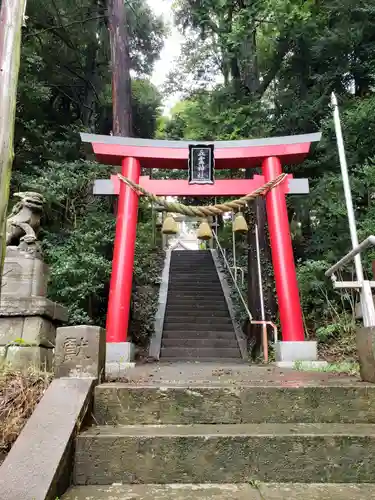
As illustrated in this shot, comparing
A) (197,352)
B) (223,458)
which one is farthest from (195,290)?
(223,458)

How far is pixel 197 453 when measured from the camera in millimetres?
2115

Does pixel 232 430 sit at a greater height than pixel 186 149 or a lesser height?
lesser

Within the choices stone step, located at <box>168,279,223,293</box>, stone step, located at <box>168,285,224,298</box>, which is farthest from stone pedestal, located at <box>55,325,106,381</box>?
stone step, located at <box>168,279,223,293</box>

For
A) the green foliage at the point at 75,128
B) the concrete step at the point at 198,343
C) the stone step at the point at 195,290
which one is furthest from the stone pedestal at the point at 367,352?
the stone step at the point at 195,290

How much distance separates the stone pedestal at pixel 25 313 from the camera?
12.0 ft

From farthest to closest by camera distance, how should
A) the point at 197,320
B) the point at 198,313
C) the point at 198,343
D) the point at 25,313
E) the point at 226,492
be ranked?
the point at 198,313
the point at 197,320
the point at 198,343
the point at 25,313
the point at 226,492

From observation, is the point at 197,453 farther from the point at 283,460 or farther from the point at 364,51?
the point at 364,51

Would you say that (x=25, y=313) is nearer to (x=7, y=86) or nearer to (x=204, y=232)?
(x=7, y=86)

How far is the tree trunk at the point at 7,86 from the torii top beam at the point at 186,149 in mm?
4710

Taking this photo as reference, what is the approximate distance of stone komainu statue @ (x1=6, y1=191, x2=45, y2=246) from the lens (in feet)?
13.8

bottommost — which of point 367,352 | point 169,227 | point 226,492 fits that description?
point 226,492

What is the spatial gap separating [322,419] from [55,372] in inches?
70.9

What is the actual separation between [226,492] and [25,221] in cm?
346

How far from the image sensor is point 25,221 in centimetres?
434
